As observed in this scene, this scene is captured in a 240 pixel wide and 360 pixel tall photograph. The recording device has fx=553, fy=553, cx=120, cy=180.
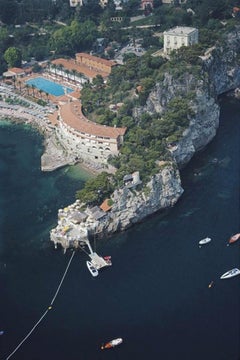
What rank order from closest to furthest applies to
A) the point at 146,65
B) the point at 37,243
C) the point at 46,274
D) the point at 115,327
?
the point at 115,327, the point at 46,274, the point at 37,243, the point at 146,65

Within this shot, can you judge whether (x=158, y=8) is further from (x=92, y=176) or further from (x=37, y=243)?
(x=37, y=243)

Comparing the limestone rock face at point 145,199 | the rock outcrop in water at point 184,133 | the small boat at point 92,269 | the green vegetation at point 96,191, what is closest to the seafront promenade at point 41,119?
the green vegetation at point 96,191

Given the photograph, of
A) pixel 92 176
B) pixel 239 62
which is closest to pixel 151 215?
pixel 92 176

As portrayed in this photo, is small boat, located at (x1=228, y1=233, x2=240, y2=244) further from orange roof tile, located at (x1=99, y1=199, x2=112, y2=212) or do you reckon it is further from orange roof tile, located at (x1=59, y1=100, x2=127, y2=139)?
orange roof tile, located at (x1=59, y1=100, x2=127, y2=139)

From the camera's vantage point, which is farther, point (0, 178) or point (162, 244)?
point (0, 178)

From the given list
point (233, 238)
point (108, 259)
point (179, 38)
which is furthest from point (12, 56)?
point (233, 238)

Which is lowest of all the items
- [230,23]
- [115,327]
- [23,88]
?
[115,327]

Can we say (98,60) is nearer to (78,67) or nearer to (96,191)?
(78,67)

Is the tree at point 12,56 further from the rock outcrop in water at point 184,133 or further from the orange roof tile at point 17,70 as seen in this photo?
the rock outcrop in water at point 184,133
